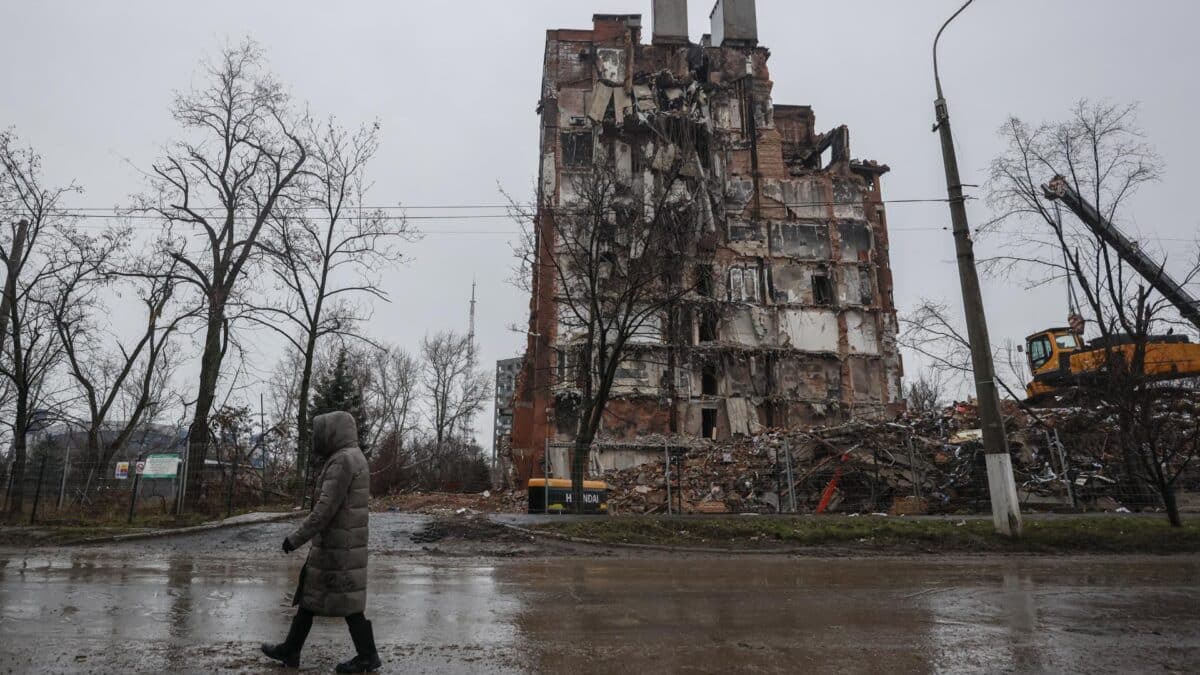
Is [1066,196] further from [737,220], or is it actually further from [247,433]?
[247,433]

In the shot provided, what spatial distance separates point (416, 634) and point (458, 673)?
1285mm

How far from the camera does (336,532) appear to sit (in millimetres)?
4668

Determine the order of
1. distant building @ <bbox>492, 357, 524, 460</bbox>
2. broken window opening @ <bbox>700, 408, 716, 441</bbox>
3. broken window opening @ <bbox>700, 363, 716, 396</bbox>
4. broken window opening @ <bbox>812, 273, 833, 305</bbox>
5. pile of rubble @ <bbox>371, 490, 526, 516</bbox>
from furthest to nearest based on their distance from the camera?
distant building @ <bbox>492, 357, 524, 460</bbox>, broken window opening @ <bbox>812, 273, 833, 305</bbox>, broken window opening @ <bbox>700, 363, 716, 396</bbox>, broken window opening @ <bbox>700, 408, 716, 441</bbox>, pile of rubble @ <bbox>371, 490, 526, 516</bbox>

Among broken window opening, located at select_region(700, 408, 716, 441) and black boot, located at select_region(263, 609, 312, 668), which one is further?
broken window opening, located at select_region(700, 408, 716, 441)

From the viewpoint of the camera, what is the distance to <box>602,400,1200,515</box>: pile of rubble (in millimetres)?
19875

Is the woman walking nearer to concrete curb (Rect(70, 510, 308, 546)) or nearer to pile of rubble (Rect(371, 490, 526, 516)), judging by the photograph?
concrete curb (Rect(70, 510, 308, 546))

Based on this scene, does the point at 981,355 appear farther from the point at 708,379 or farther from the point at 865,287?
the point at 865,287

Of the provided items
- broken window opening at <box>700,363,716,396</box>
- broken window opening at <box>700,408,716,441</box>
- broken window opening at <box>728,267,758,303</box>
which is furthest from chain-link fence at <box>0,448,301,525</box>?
broken window opening at <box>728,267,758,303</box>

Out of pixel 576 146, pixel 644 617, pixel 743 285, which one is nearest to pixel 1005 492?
pixel 644 617

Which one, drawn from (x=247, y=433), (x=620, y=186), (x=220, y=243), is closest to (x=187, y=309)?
(x=220, y=243)

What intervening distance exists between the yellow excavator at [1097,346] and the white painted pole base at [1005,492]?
486 cm

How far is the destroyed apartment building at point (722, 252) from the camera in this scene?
36062 mm

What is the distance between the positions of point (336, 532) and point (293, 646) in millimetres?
760

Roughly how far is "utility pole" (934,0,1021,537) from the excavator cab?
19443 mm
